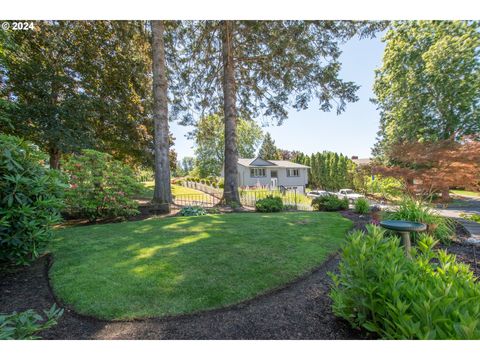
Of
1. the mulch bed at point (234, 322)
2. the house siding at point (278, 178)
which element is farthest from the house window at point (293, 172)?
the mulch bed at point (234, 322)

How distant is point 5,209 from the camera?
2.08m

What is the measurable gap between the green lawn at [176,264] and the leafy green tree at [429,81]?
9.18 m

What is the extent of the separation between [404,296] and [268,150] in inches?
1491

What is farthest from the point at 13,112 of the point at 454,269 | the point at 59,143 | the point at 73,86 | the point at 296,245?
the point at 454,269

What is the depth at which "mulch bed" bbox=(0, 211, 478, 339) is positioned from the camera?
149cm

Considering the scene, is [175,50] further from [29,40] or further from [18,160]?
[18,160]

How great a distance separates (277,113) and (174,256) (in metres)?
7.38

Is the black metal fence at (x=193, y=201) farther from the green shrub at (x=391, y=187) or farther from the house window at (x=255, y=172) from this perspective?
the house window at (x=255, y=172)

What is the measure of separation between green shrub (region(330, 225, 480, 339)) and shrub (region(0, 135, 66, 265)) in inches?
116

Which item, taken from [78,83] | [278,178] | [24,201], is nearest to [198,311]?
[24,201]

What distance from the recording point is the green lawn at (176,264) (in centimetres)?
188

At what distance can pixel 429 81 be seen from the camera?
34.7 feet

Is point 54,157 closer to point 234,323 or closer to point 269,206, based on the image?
point 269,206

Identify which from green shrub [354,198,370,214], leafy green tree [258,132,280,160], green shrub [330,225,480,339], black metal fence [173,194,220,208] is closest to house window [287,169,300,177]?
black metal fence [173,194,220,208]
